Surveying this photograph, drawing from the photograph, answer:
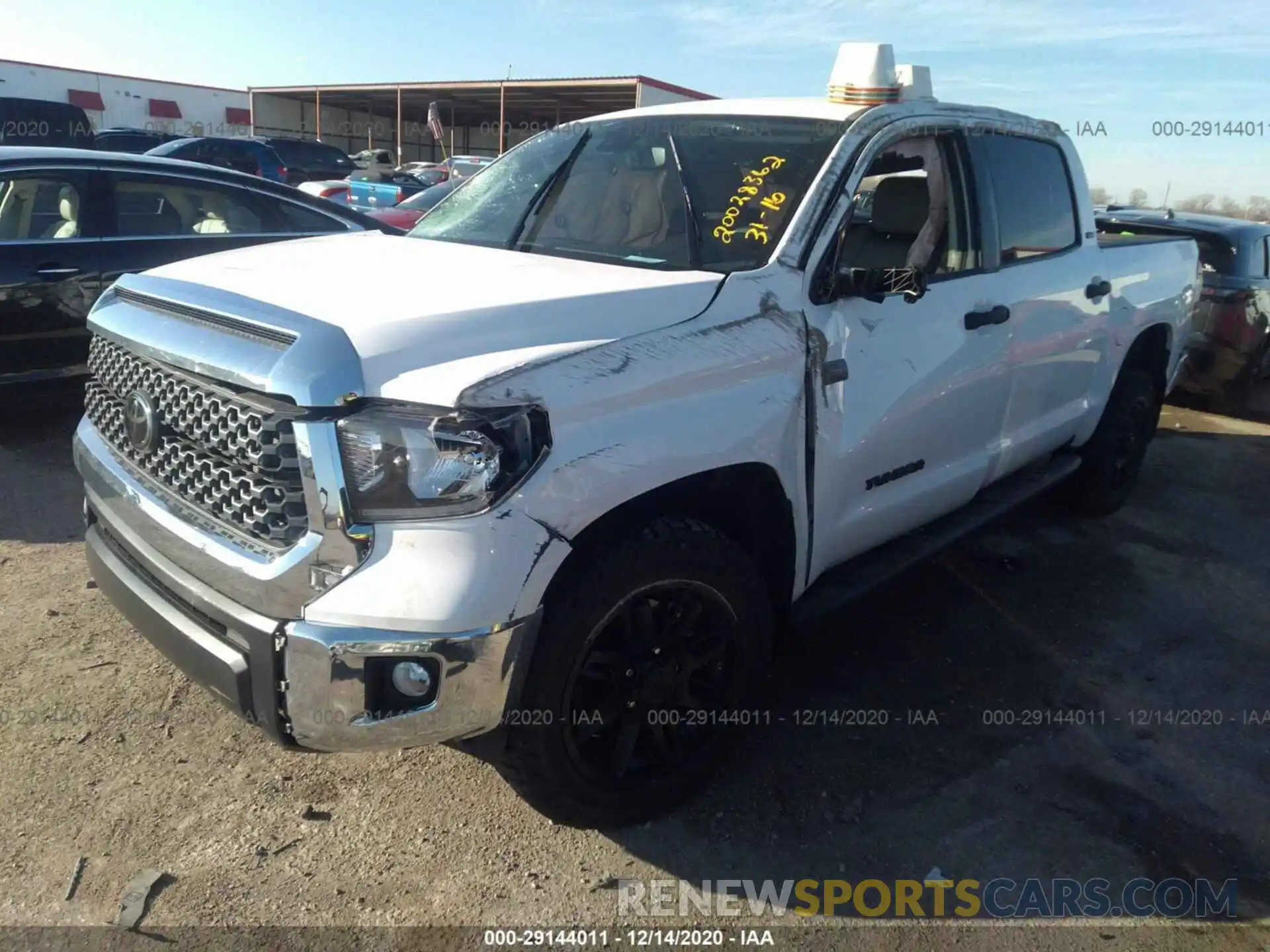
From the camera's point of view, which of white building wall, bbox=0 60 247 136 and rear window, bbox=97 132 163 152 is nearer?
rear window, bbox=97 132 163 152

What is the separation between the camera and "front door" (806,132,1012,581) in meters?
2.81

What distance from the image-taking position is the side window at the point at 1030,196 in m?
3.71

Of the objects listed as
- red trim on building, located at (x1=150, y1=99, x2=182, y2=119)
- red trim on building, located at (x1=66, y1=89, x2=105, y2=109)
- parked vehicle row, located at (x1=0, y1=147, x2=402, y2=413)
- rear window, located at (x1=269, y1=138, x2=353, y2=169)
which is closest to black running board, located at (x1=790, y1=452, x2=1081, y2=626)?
parked vehicle row, located at (x1=0, y1=147, x2=402, y2=413)

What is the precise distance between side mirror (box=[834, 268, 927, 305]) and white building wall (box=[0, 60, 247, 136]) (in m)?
36.7

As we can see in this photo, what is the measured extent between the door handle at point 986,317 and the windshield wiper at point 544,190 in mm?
1549

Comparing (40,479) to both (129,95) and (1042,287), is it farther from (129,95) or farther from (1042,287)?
(129,95)

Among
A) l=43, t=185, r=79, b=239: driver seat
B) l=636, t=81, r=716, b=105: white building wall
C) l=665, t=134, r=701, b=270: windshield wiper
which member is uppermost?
l=636, t=81, r=716, b=105: white building wall

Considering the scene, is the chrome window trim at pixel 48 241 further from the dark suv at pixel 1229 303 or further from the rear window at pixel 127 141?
the rear window at pixel 127 141

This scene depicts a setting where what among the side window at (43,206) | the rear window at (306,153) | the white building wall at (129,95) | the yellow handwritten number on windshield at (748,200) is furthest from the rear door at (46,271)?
the white building wall at (129,95)

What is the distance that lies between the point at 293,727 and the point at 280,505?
1.59 feet

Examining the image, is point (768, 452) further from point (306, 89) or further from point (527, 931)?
point (306, 89)

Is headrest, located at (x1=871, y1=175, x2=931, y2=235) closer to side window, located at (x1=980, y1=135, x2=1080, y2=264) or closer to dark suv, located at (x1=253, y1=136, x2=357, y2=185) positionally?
side window, located at (x1=980, y1=135, x2=1080, y2=264)

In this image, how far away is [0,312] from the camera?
4.98 m

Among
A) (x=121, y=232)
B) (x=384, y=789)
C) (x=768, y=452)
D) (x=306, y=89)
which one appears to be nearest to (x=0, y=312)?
(x=121, y=232)
